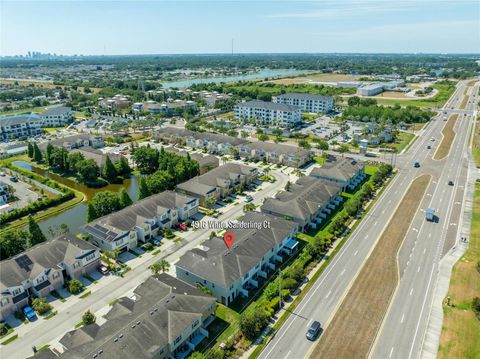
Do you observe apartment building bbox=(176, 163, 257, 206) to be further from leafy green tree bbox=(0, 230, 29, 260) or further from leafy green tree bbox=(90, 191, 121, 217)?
leafy green tree bbox=(0, 230, 29, 260)

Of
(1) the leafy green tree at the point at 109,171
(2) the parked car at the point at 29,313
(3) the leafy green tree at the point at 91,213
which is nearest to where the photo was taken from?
(2) the parked car at the point at 29,313

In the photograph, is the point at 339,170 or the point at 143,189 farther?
the point at 339,170

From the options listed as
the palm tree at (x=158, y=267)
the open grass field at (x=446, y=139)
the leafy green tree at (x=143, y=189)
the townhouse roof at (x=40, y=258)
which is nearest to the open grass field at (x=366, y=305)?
the palm tree at (x=158, y=267)

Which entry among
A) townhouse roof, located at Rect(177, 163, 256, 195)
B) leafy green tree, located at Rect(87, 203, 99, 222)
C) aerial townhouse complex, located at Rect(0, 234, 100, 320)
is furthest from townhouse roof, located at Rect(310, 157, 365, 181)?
aerial townhouse complex, located at Rect(0, 234, 100, 320)

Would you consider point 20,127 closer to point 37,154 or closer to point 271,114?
A: point 37,154

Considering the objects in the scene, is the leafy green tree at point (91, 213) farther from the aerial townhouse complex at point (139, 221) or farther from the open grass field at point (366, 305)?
the open grass field at point (366, 305)

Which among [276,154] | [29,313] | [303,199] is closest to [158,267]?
[29,313]

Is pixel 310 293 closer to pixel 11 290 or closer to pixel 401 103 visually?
pixel 11 290
